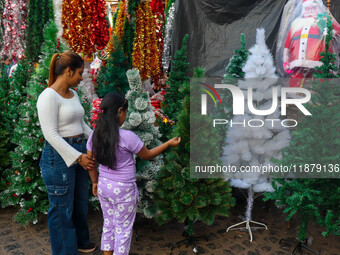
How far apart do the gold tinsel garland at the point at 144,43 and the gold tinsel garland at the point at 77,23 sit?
776 mm

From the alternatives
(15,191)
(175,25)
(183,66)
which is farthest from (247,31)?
(15,191)

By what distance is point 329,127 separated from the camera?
283 cm

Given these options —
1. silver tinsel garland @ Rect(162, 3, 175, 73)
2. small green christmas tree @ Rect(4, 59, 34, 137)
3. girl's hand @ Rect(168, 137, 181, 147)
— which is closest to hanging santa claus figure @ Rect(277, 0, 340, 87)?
silver tinsel garland @ Rect(162, 3, 175, 73)

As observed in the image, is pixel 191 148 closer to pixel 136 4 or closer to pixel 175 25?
pixel 136 4

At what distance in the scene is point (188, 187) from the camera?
3.09 m

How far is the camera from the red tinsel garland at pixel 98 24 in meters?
4.57

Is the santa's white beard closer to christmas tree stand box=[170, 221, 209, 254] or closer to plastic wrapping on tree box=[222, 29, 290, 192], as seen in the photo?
plastic wrapping on tree box=[222, 29, 290, 192]

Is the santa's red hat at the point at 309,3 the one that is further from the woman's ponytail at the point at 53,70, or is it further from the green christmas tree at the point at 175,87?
the woman's ponytail at the point at 53,70

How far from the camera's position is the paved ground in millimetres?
3345

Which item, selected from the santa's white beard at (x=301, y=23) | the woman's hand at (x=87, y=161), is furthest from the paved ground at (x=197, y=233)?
the santa's white beard at (x=301, y=23)

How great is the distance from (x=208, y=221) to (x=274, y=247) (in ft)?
3.21

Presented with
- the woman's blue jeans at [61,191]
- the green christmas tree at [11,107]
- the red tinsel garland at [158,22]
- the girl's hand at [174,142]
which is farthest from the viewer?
the red tinsel garland at [158,22]

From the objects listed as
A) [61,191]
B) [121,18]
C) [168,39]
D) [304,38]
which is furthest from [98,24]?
[304,38]

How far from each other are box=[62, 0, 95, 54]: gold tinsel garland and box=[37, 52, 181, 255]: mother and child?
82.6 inches
